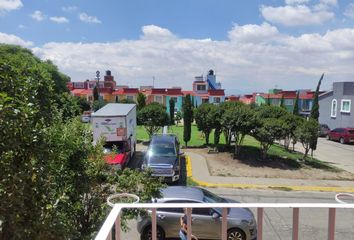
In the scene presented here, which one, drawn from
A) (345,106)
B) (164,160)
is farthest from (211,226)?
(345,106)

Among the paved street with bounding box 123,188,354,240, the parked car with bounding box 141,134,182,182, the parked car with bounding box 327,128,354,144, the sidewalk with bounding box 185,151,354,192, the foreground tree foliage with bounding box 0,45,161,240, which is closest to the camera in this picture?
the foreground tree foliage with bounding box 0,45,161,240

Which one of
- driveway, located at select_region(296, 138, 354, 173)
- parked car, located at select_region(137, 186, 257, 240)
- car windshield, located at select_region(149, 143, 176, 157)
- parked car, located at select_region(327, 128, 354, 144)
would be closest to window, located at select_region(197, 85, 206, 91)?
parked car, located at select_region(327, 128, 354, 144)

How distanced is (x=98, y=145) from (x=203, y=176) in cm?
1187

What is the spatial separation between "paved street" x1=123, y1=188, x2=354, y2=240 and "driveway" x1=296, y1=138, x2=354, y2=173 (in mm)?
7630

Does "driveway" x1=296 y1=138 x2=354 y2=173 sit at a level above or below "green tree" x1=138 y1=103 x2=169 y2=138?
below

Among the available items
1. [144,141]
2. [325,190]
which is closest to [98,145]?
[325,190]

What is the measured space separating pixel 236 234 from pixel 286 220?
9.76ft

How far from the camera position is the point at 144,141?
30.7 meters

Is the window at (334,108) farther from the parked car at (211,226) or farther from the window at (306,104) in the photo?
the parked car at (211,226)

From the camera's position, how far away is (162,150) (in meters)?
18.6

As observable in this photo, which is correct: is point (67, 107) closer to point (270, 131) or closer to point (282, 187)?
point (282, 187)

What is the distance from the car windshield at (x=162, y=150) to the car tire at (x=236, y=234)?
9.24 meters

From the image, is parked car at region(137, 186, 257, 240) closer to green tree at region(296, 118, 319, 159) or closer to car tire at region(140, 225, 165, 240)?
car tire at region(140, 225, 165, 240)

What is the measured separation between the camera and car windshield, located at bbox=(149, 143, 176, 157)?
18142mm
